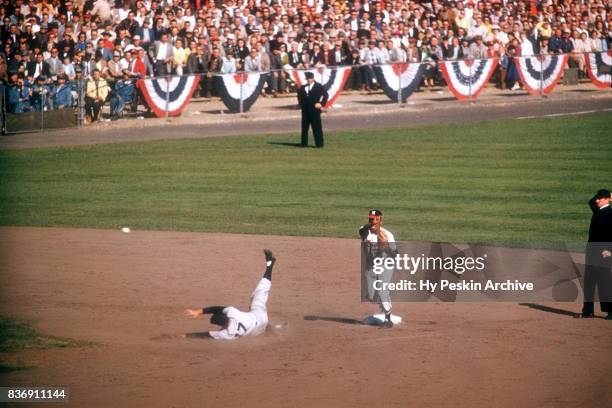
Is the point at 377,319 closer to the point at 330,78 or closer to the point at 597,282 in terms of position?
the point at 597,282

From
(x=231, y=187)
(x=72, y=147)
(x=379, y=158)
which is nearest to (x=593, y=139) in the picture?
(x=379, y=158)

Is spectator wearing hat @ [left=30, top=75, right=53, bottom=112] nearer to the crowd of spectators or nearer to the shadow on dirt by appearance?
the crowd of spectators

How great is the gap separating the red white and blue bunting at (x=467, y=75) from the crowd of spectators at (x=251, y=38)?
34.4 inches

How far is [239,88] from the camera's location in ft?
116

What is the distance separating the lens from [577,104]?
39.5m

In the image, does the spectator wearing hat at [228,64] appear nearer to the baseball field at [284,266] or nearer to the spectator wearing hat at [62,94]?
the baseball field at [284,266]

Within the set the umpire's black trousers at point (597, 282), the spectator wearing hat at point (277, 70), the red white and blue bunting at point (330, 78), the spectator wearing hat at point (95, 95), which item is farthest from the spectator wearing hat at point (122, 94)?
the umpire's black trousers at point (597, 282)

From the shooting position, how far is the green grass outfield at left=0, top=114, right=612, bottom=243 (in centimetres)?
2088

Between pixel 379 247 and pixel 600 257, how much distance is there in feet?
9.40

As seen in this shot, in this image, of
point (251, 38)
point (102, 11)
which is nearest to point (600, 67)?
point (251, 38)

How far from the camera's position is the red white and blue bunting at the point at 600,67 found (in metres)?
41.6

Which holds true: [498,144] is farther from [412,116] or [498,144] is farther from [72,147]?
[72,147]

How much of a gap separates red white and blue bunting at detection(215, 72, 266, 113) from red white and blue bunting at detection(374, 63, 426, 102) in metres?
4.46

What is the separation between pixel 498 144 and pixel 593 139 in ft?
9.32
